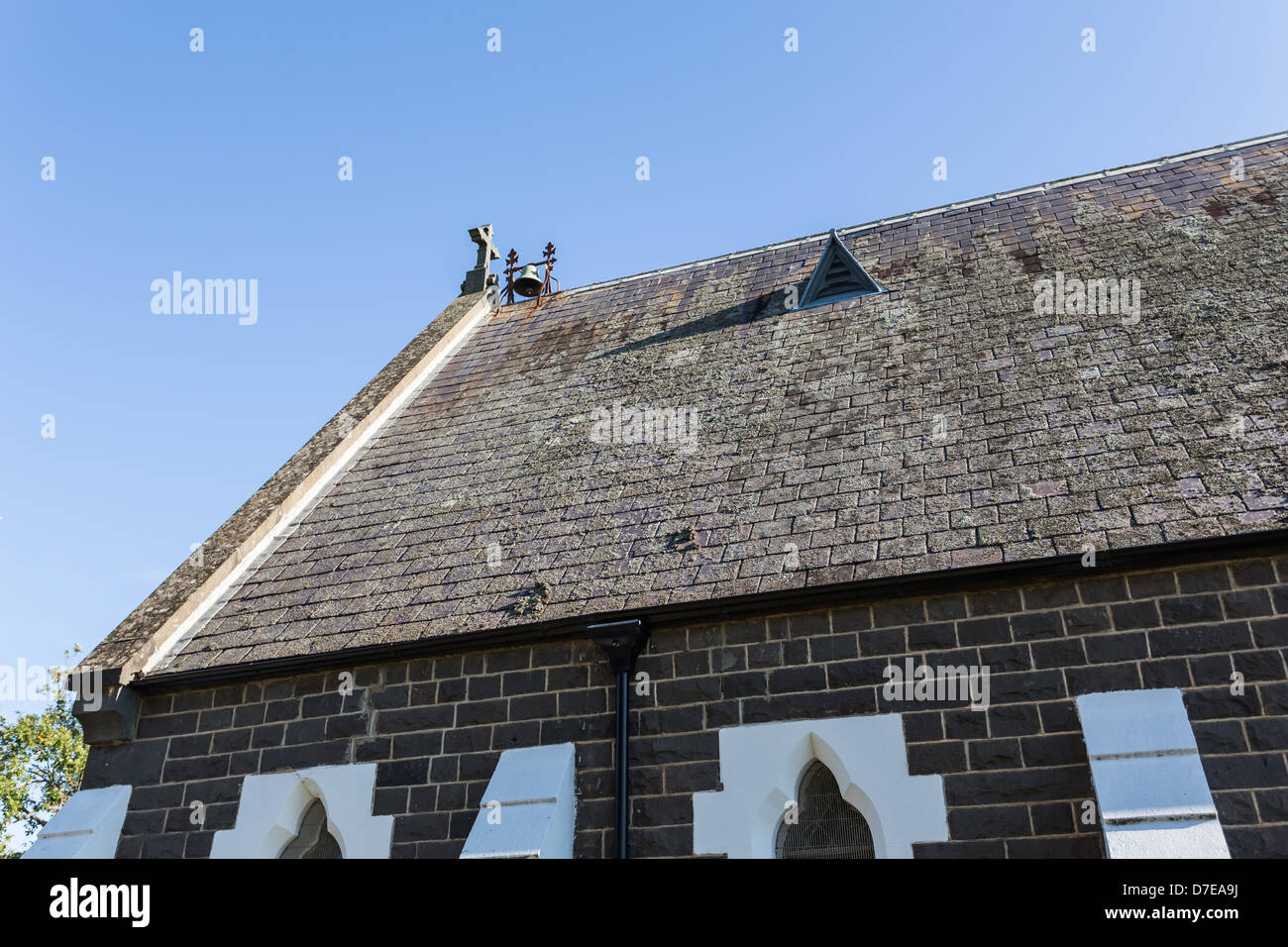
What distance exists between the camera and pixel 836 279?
11.8m

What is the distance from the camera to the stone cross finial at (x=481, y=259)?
49.2 ft

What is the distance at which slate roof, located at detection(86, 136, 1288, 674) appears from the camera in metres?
7.29

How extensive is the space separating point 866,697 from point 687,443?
10.9 feet

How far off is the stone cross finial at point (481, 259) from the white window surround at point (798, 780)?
31.1 feet

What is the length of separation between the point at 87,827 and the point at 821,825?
560 centimetres

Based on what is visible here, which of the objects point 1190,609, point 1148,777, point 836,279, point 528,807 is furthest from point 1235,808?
point 836,279

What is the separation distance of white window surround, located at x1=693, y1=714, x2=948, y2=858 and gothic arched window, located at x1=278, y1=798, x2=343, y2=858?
3010mm

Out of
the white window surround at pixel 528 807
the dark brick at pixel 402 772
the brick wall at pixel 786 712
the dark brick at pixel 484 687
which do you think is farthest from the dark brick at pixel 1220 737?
the dark brick at pixel 402 772

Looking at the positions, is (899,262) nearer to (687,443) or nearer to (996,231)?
(996,231)

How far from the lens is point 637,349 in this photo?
11914 mm

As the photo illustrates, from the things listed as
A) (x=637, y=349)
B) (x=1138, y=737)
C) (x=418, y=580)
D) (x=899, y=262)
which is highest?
(x=899, y=262)

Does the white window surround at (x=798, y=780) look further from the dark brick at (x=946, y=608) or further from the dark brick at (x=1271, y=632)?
the dark brick at (x=1271, y=632)

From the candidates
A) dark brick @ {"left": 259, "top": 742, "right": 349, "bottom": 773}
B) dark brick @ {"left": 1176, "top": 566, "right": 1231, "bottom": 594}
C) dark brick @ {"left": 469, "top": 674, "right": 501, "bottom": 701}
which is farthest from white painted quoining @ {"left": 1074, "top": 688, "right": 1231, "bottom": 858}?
dark brick @ {"left": 259, "top": 742, "right": 349, "bottom": 773}
